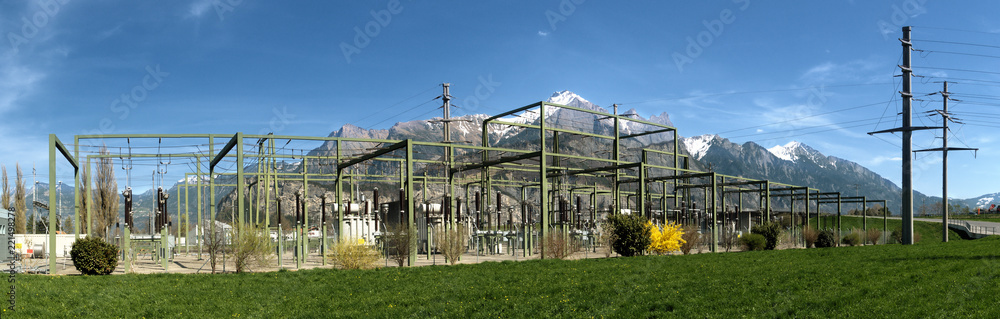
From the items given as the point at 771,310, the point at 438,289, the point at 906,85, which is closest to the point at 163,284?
the point at 438,289

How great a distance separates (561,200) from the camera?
3022 centimetres

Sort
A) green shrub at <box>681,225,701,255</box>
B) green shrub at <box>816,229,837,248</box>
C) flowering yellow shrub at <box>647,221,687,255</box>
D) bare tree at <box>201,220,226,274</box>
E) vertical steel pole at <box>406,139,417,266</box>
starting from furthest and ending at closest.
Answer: green shrub at <box>816,229,837,248</box>, green shrub at <box>681,225,701,255</box>, flowering yellow shrub at <box>647,221,687,255</box>, bare tree at <box>201,220,226,274</box>, vertical steel pole at <box>406,139,417,266</box>

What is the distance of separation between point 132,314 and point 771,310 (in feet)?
35.9

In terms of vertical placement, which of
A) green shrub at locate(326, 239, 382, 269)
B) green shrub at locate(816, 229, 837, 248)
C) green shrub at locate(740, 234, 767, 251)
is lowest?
green shrub at locate(816, 229, 837, 248)

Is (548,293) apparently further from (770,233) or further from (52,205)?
(770,233)

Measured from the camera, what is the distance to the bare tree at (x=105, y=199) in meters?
39.7

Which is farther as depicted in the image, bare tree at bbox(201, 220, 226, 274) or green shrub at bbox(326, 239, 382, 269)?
green shrub at bbox(326, 239, 382, 269)

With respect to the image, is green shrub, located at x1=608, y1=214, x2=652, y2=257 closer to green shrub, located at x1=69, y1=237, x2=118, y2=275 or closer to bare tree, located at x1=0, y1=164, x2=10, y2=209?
green shrub, located at x1=69, y1=237, x2=118, y2=275

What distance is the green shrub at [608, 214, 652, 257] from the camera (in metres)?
24.1

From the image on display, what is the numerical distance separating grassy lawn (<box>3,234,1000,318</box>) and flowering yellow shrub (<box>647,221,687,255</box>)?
25.0ft

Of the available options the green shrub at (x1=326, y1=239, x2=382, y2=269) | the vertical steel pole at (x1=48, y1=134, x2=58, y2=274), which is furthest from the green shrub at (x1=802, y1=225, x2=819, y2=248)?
the vertical steel pole at (x1=48, y1=134, x2=58, y2=274)

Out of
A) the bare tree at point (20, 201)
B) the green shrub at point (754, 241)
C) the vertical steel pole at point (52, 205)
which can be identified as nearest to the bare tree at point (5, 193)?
the bare tree at point (20, 201)

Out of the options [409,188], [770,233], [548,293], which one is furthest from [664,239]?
[548,293]

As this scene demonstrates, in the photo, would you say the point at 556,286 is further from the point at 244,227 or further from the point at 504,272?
the point at 244,227
